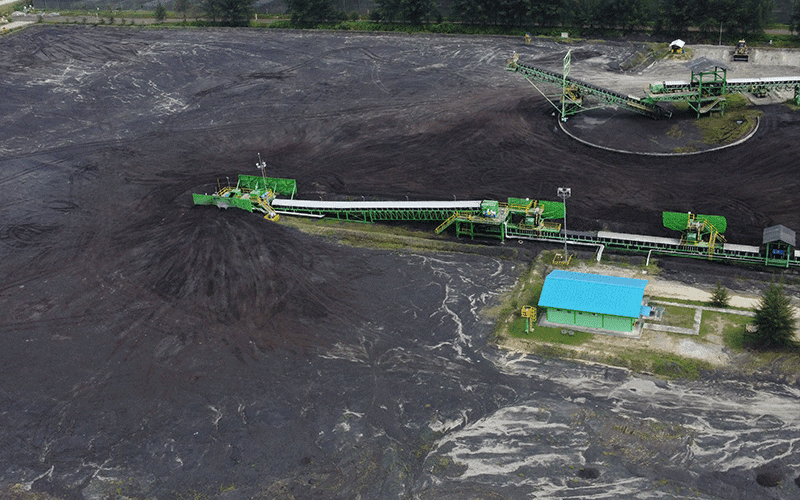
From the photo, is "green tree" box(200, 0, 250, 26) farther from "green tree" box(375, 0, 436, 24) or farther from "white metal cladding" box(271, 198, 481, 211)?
"white metal cladding" box(271, 198, 481, 211)

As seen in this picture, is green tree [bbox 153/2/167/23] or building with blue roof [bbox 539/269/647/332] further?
green tree [bbox 153/2/167/23]

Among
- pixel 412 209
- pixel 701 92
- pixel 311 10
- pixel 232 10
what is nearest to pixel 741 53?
pixel 701 92

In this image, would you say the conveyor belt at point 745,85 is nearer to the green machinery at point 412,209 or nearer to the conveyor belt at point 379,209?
the green machinery at point 412,209

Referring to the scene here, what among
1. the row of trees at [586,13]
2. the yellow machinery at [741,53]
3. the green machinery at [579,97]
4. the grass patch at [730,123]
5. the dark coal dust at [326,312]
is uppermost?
the row of trees at [586,13]

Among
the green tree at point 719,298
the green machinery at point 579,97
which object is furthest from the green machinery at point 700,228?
the green machinery at point 579,97

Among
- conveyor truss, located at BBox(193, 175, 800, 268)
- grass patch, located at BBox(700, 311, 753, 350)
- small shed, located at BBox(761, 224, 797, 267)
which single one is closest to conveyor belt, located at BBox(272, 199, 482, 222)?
conveyor truss, located at BBox(193, 175, 800, 268)
